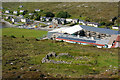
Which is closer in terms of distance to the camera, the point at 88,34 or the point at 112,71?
the point at 112,71

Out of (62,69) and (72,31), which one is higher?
(72,31)

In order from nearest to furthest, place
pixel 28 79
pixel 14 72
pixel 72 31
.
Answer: pixel 28 79, pixel 14 72, pixel 72 31

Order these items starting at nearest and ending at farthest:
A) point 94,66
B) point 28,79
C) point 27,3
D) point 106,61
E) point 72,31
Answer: point 28,79 < point 94,66 < point 106,61 < point 72,31 < point 27,3

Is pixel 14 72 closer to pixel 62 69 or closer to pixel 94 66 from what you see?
pixel 62 69

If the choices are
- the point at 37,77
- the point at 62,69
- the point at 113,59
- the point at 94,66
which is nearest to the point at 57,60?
the point at 62,69

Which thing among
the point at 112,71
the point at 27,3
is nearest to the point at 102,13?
the point at 27,3

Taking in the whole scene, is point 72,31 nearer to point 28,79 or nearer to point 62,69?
point 62,69

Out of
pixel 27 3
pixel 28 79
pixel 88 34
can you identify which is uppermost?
pixel 27 3

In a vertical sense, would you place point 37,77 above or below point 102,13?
below

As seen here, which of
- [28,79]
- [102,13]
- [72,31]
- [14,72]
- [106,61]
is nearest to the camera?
[28,79]
